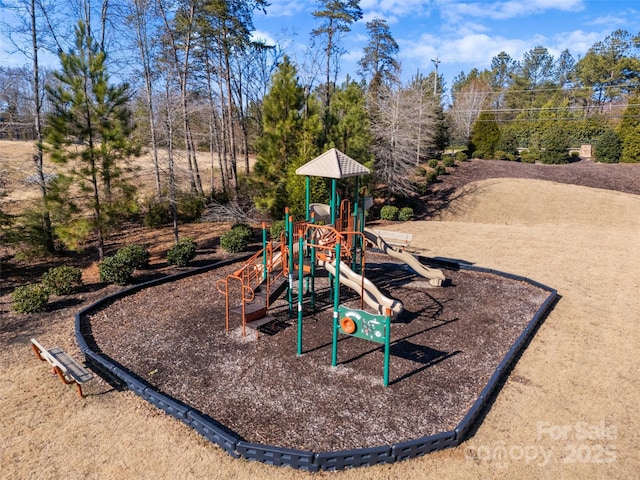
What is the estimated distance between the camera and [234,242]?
49.1ft

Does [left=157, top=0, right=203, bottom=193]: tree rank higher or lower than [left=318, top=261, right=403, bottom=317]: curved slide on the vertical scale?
higher

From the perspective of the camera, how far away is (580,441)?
19.5ft

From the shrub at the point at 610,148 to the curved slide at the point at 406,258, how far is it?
111ft

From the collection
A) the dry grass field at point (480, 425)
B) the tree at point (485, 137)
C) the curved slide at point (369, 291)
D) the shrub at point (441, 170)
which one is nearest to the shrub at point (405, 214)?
the shrub at point (441, 170)

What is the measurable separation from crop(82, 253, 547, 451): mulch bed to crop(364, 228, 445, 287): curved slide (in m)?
0.32

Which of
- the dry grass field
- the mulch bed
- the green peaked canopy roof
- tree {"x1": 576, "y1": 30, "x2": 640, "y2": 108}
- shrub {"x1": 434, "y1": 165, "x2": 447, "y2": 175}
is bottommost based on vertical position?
the dry grass field

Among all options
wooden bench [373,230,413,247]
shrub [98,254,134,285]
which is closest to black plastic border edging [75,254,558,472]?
shrub [98,254,134,285]

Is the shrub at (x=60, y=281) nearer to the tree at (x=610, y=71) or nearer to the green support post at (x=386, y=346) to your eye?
the green support post at (x=386, y=346)

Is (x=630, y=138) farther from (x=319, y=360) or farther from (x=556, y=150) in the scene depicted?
(x=319, y=360)

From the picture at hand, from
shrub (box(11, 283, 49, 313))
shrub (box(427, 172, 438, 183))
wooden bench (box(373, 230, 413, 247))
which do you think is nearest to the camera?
shrub (box(11, 283, 49, 313))

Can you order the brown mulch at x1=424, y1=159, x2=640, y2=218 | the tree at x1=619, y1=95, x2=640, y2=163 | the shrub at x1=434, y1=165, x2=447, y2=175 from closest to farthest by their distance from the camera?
the brown mulch at x1=424, y1=159, x2=640, y2=218
the shrub at x1=434, y1=165, x2=447, y2=175
the tree at x1=619, y1=95, x2=640, y2=163

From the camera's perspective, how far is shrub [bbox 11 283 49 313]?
9.87m

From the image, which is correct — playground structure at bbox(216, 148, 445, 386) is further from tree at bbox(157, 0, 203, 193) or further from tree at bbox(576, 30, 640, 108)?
tree at bbox(576, 30, 640, 108)

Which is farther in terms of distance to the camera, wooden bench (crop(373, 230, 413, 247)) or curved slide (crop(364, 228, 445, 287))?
wooden bench (crop(373, 230, 413, 247))
